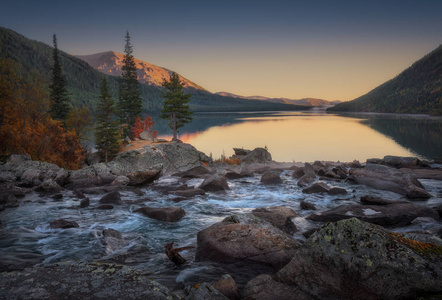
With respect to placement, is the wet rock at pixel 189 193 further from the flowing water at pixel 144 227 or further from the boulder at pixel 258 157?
the boulder at pixel 258 157

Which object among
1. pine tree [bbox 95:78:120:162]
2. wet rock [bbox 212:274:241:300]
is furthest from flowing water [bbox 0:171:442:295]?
pine tree [bbox 95:78:120:162]

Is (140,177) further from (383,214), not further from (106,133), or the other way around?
(106,133)

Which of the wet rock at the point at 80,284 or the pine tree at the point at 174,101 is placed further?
the pine tree at the point at 174,101

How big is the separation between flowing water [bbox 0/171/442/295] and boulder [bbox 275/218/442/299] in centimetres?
152

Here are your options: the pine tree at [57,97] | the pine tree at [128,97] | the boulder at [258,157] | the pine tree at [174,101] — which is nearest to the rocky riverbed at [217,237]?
the boulder at [258,157]

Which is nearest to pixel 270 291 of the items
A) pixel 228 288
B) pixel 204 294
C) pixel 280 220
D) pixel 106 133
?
pixel 228 288

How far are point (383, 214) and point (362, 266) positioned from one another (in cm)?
631

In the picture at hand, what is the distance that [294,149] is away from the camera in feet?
162

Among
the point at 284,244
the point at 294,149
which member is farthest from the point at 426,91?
the point at 284,244

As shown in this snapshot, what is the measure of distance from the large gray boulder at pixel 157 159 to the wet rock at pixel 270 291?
592 inches

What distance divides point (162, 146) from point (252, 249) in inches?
796

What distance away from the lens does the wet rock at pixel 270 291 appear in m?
4.82

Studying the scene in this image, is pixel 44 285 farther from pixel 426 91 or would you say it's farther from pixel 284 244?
pixel 426 91

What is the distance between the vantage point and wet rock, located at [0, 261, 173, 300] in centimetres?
436
